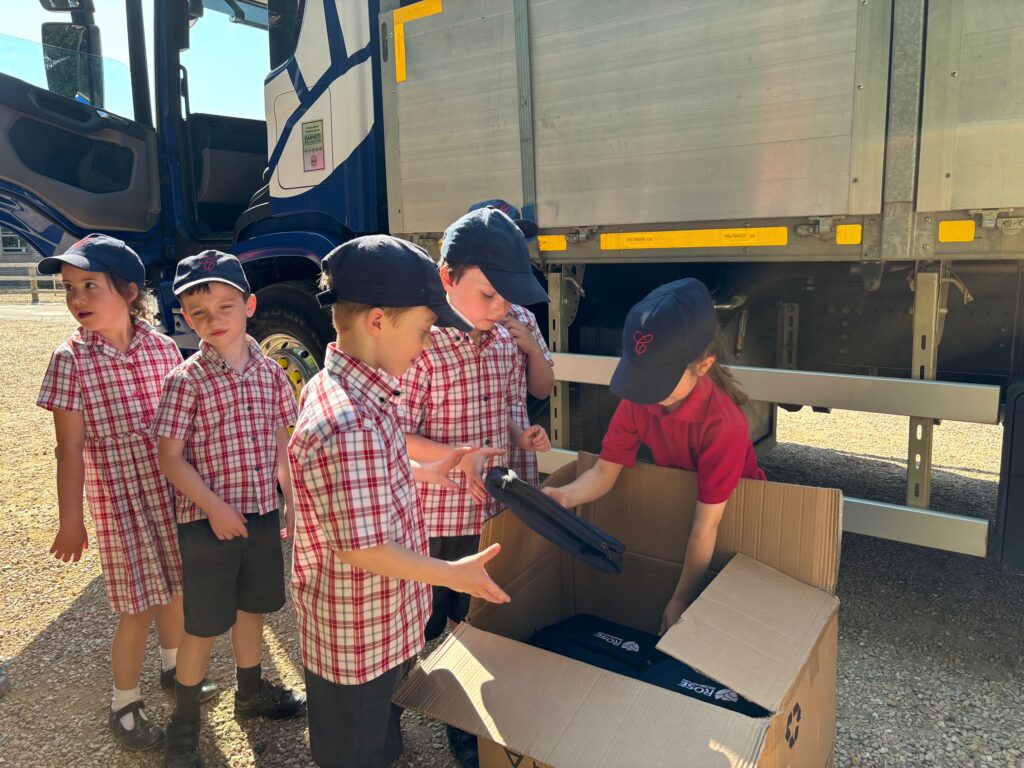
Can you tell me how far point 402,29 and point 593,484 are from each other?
7.58 ft

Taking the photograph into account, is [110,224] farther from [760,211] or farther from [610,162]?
[760,211]

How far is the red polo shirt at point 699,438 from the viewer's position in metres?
1.84

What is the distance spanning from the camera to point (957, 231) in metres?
2.27

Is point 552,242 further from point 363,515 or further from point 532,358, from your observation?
point 363,515

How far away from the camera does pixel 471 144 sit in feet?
10.5

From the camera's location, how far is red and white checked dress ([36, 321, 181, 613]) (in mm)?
2145

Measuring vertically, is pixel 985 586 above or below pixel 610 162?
below

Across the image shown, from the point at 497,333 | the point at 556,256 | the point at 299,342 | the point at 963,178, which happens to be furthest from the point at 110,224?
the point at 963,178

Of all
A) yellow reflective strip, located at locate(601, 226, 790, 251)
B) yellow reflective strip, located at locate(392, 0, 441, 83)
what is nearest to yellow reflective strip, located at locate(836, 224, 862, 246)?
yellow reflective strip, located at locate(601, 226, 790, 251)

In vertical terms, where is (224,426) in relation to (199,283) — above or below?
below

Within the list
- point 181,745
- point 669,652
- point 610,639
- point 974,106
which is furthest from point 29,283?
point 669,652

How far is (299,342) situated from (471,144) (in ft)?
4.86

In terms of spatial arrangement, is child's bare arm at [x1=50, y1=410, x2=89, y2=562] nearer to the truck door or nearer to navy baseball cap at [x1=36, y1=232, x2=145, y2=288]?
navy baseball cap at [x1=36, y1=232, x2=145, y2=288]

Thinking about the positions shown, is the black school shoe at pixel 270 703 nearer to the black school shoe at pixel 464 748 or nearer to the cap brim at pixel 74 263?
the black school shoe at pixel 464 748
